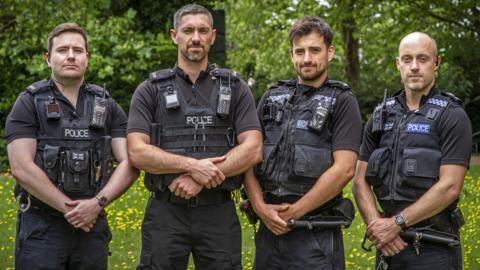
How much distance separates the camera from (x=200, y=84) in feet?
18.1

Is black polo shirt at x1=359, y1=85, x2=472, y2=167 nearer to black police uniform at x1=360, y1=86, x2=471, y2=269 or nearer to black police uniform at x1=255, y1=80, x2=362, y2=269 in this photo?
black police uniform at x1=360, y1=86, x2=471, y2=269

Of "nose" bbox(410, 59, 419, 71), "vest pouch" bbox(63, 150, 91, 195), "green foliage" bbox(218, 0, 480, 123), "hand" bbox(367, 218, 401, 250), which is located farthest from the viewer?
"green foliage" bbox(218, 0, 480, 123)

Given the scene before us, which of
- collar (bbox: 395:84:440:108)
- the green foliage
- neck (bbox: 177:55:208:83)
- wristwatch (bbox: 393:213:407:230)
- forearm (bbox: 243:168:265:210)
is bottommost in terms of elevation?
wristwatch (bbox: 393:213:407:230)

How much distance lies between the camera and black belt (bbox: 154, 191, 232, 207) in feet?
17.5

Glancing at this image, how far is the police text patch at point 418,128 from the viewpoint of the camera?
5.19m

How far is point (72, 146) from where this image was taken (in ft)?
17.9

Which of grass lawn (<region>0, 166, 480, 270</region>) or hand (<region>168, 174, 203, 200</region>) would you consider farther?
grass lawn (<region>0, 166, 480, 270</region>)

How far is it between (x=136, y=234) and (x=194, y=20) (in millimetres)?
4478

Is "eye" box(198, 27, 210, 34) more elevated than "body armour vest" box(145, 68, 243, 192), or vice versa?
"eye" box(198, 27, 210, 34)

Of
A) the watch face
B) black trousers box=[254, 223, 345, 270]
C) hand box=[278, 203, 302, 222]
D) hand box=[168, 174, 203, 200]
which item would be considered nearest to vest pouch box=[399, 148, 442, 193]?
the watch face

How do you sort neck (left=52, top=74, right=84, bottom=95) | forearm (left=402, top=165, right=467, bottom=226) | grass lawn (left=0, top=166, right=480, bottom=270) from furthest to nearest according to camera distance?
1. grass lawn (left=0, top=166, right=480, bottom=270)
2. neck (left=52, top=74, right=84, bottom=95)
3. forearm (left=402, top=165, right=467, bottom=226)

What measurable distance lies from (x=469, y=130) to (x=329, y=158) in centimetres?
98

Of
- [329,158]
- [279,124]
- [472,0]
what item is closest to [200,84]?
[279,124]

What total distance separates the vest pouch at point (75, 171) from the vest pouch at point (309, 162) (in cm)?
149
